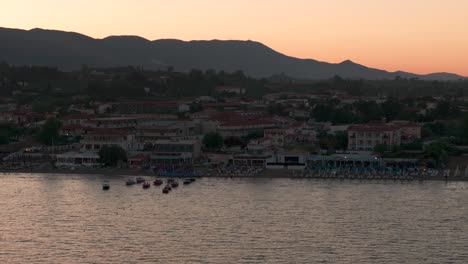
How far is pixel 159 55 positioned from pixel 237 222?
79734 millimetres

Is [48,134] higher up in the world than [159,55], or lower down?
lower down

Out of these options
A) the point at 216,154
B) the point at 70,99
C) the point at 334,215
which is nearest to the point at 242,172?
the point at 216,154

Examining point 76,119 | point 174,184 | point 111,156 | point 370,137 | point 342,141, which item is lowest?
point 174,184

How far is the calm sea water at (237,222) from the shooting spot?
Answer: 11859mm

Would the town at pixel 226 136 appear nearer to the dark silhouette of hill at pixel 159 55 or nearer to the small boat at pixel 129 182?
the small boat at pixel 129 182

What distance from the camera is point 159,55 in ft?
306

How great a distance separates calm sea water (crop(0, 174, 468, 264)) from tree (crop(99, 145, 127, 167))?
9.65ft

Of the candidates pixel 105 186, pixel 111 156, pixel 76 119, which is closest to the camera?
pixel 105 186

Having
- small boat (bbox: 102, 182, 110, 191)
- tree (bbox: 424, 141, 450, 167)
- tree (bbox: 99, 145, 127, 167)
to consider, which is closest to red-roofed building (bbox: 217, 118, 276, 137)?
tree (bbox: 99, 145, 127, 167)

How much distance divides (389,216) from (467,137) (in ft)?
35.2

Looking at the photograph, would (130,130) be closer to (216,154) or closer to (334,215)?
(216,154)

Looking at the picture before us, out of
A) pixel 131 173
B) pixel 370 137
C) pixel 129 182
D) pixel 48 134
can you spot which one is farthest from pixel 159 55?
pixel 129 182

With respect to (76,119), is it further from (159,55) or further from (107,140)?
(159,55)

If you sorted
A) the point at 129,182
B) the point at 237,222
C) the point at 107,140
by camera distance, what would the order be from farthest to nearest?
the point at 107,140
the point at 129,182
the point at 237,222
